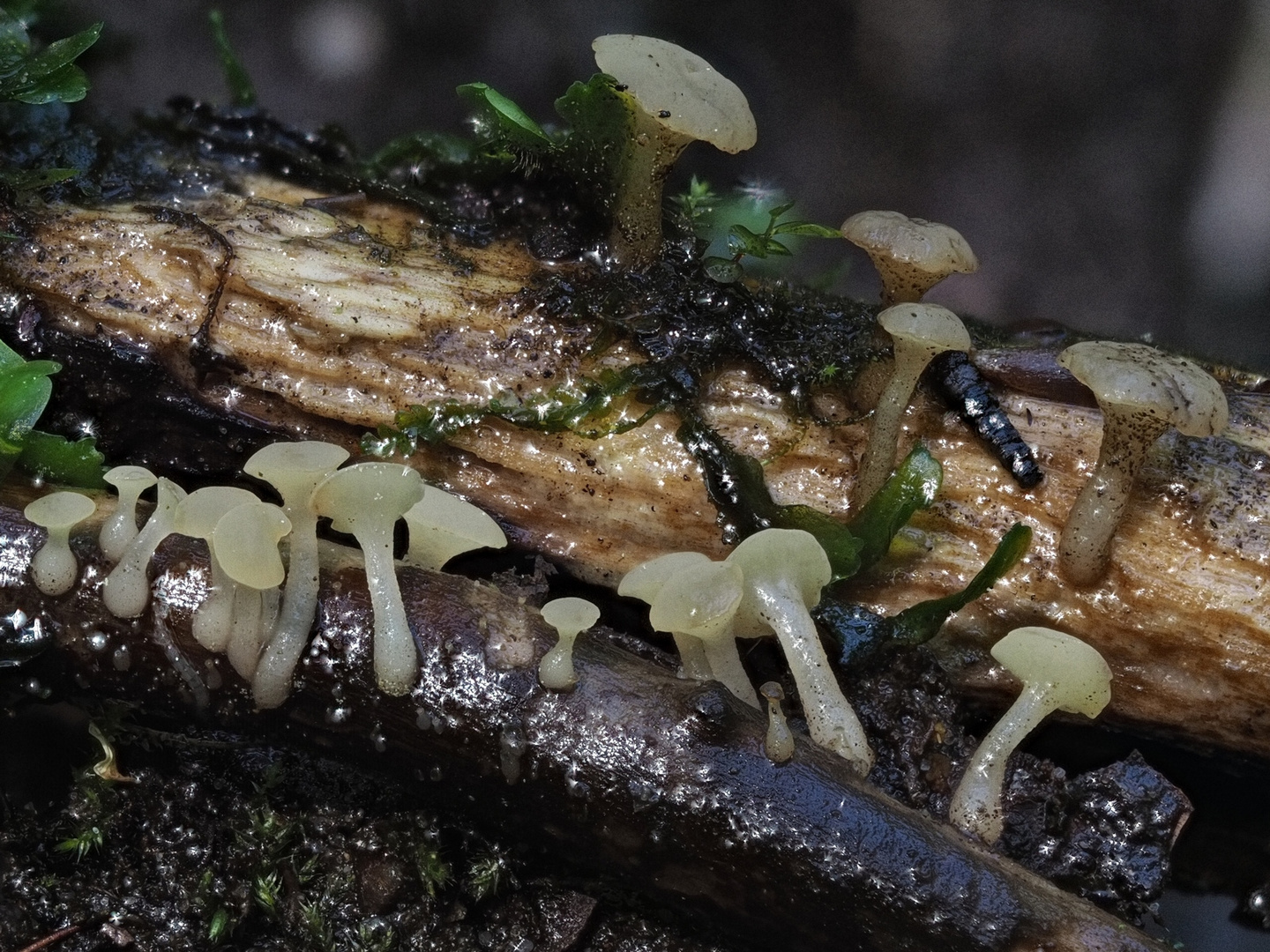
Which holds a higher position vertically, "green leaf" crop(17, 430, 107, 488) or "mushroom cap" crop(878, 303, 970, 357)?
"mushroom cap" crop(878, 303, 970, 357)

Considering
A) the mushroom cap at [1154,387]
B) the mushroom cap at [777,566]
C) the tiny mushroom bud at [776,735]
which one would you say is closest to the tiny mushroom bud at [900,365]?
the mushroom cap at [1154,387]

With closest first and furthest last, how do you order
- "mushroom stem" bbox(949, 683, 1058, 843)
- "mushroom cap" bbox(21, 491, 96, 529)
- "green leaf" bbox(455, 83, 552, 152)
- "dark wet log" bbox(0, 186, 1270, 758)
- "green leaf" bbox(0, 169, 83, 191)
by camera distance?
"mushroom cap" bbox(21, 491, 96, 529)
"mushroom stem" bbox(949, 683, 1058, 843)
"dark wet log" bbox(0, 186, 1270, 758)
"green leaf" bbox(0, 169, 83, 191)
"green leaf" bbox(455, 83, 552, 152)

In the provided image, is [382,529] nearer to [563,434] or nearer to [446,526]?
[446,526]

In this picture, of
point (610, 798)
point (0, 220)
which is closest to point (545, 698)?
point (610, 798)

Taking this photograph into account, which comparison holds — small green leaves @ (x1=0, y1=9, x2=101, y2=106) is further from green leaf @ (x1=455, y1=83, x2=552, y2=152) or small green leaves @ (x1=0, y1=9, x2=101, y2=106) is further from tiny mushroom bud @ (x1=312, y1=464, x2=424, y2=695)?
tiny mushroom bud @ (x1=312, y1=464, x2=424, y2=695)

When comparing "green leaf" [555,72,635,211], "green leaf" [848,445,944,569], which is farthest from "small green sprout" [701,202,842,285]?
"green leaf" [848,445,944,569]
